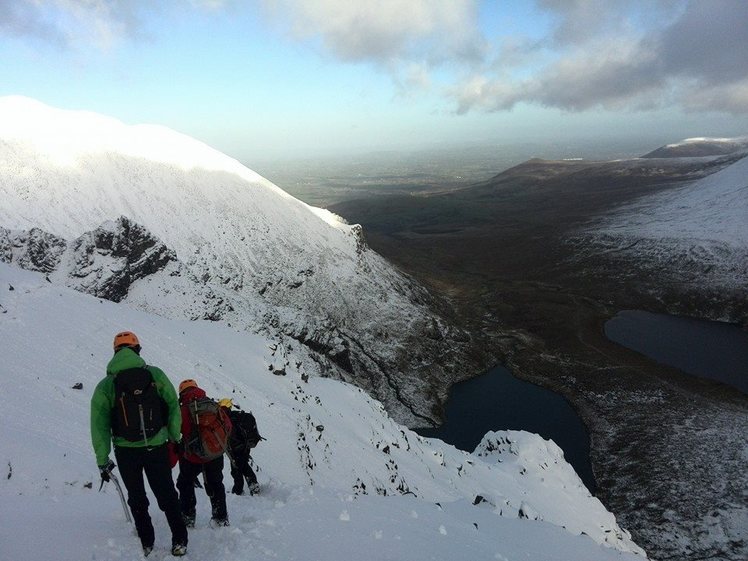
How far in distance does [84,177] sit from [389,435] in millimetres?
61108

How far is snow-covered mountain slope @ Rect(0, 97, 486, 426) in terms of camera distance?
156 ft

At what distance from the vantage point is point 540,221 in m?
170

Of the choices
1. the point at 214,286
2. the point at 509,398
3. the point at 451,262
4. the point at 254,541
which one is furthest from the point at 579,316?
the point at 254,541

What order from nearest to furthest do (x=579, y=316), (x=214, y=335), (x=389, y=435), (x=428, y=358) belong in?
1. (x=389, y=435)
2. (x=214, y=335)
3. (x=428, y=358)
4. (x=579, y=316)

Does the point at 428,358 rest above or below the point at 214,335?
below

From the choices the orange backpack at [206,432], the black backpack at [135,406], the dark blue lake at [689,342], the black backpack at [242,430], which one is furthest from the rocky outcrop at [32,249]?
the dark blue lake at [689,342]

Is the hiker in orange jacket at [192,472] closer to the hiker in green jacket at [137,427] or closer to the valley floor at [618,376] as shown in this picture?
the hiker in green jacket at [137,427]

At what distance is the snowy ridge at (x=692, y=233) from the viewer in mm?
96500

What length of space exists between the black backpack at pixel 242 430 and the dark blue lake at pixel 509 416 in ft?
152

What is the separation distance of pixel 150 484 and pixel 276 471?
989cm

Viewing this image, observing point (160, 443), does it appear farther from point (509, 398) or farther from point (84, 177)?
point (84, 177)

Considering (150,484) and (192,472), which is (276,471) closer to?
(192,472)

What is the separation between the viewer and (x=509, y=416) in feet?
189

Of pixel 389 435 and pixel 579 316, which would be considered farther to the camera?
pixel 579 316
